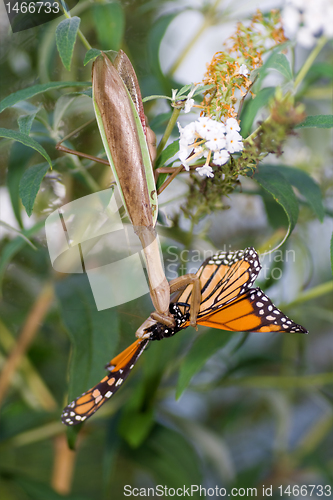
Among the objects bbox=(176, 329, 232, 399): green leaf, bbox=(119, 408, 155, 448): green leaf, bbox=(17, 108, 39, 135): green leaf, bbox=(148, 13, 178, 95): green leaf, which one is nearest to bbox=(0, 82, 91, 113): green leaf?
bbox=(17, 108, 39, 135): green leaf

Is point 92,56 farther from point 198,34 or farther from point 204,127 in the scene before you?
point 198,34

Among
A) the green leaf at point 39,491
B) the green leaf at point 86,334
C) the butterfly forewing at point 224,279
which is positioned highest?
the butterfly forewing at point 224,279

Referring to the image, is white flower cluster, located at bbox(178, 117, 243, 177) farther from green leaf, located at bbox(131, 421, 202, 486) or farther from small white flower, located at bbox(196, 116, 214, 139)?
green leaf, located at bbox(131, 421, 202, 486)

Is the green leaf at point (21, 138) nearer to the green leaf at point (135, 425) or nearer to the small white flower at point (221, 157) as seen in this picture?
the small white flower at point (221, 157)

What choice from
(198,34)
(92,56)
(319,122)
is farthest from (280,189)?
(198,34)

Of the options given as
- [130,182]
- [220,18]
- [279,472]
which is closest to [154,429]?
[279,472]

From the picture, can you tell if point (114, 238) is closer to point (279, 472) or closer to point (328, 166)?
point (328, 166)

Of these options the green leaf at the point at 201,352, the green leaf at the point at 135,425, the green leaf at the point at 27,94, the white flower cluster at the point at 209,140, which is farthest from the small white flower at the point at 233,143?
the green leaf at the point at 135,425
